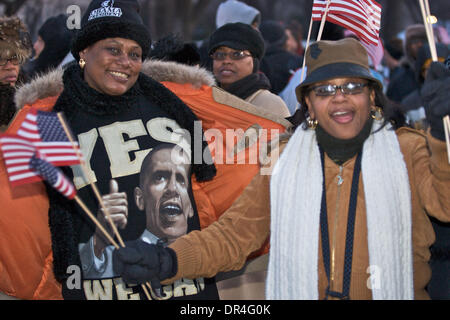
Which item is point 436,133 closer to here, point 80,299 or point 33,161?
point 33,161

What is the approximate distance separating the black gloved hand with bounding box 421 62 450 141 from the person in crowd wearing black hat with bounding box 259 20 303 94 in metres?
3.91

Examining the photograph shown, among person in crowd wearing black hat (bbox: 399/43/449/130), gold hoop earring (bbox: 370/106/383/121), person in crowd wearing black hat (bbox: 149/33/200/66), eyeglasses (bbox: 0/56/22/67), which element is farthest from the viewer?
person in crowd wearing black hat (bbox: 399/43/449/130)

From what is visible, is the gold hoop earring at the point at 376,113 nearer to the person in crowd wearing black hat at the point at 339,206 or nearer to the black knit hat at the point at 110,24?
the person in crowd wearing black hat at the point at 339,206

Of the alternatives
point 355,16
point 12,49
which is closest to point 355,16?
point 355,16

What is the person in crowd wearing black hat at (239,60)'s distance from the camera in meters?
5.03

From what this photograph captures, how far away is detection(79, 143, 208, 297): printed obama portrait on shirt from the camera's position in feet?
11.8

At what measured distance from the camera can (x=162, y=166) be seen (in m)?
3.74

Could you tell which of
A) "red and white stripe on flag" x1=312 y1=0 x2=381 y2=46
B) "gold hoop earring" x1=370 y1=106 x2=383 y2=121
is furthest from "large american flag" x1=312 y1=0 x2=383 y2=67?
"gold hoop earring" x1=370 y1=106 x2=383 y2=121

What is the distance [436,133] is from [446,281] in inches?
31.6

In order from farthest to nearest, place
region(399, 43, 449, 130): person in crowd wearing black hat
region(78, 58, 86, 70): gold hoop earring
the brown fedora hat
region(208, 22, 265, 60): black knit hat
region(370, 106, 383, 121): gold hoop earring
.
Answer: region(399, 43, 449, 130): person in crowd wearing black hat < region(208, 22, 265, 60): black knit hat < region(78, 58, 86, 70): gold hoop earring < region(370, 106, 383, 121): gold hoop earring < the brown fedora hat

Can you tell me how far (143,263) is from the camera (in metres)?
2.69

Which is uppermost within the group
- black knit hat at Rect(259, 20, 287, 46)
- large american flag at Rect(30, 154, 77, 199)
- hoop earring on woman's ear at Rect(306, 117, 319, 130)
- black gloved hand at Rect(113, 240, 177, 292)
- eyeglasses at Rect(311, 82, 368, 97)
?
black knit hat at Rect(259, 20, 287, 46)

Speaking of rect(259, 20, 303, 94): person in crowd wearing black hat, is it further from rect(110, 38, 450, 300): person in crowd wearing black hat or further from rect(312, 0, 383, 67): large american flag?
rect(110, 38, 450, 300): person in crowd wearing black hat
